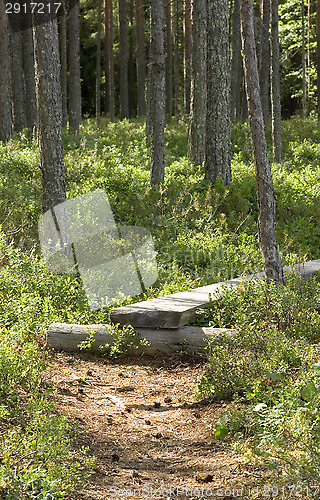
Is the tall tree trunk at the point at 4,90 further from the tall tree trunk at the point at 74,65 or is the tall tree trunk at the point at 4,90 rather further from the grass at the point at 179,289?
the tall tree trunk at the point at 74,65

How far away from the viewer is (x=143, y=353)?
6.13 meters

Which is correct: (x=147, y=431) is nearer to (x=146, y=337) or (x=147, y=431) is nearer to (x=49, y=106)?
(x=146, y=337)

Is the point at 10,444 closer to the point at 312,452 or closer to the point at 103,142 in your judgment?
the point at 312,452

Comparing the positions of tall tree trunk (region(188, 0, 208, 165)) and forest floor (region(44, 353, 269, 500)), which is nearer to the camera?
forest floor (region(44, 353, 269, 500))

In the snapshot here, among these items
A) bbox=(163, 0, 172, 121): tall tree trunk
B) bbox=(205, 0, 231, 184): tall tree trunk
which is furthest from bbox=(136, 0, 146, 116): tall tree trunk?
bbox=(205, 0, 231, 184): tall tree trunk

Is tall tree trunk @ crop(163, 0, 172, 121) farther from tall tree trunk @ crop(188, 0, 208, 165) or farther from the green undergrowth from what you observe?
the green undergrowth

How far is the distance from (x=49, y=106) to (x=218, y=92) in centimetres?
478

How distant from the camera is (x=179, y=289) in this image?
23.7 feet

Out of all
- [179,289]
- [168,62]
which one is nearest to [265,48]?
[168,62]

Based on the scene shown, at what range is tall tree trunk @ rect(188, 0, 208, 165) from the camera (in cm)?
1373

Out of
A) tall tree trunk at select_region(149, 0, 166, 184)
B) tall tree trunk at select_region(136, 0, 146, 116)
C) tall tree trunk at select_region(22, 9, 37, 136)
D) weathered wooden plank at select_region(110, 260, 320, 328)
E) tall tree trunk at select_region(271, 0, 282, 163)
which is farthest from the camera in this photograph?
tall tree trunk at select_region(136, 0, 146, 116)

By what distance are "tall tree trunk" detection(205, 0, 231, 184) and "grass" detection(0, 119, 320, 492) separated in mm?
510

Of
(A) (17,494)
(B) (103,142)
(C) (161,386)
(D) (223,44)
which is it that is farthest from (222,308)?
(B) (103,142)

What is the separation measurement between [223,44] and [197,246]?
5.38m
